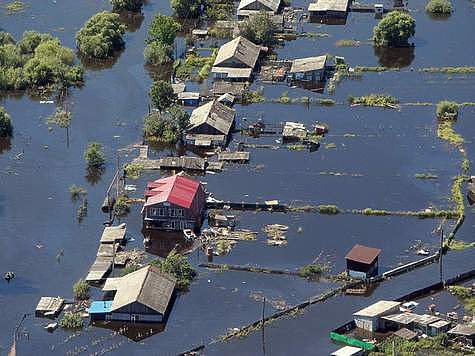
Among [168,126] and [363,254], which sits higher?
[168,126]

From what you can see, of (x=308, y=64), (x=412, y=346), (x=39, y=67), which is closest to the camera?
(x=412, y=346)

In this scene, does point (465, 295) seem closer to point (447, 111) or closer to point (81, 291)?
point (81, 291)

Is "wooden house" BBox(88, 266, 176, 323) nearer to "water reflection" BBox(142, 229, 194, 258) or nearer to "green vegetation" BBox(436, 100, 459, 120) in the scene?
"water reflection" BBox(142, 229, 194, 258)

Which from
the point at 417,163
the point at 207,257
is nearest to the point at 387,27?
the point at 417,163

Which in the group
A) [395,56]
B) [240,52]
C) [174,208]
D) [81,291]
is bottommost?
[81,291]

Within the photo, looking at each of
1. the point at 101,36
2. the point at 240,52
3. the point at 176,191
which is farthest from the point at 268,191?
the point at 101,36

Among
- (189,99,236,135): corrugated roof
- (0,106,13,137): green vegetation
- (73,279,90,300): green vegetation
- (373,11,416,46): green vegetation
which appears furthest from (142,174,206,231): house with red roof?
(373,11,416,46): green vegetation
